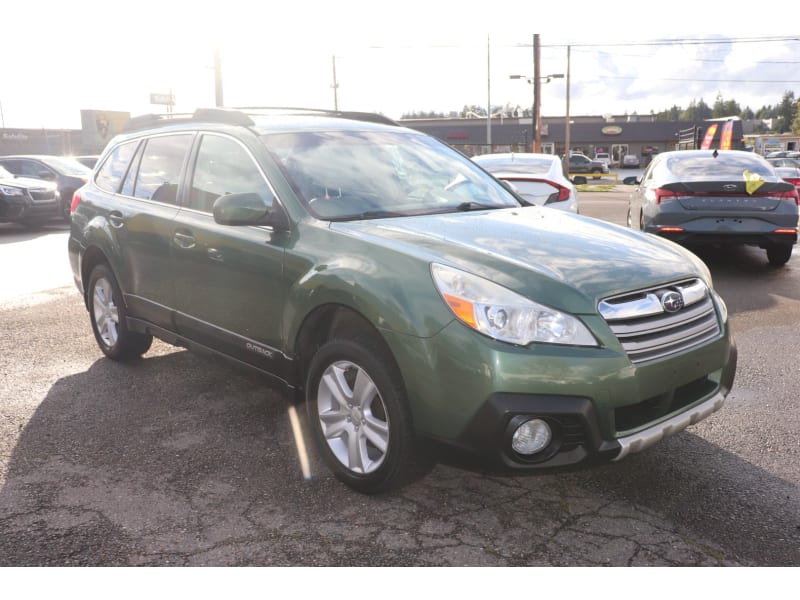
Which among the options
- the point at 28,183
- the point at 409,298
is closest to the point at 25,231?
the point at 28,183

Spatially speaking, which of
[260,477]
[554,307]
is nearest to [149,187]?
[260,477]

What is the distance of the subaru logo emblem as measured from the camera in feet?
10.4

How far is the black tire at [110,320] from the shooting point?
5.28 m

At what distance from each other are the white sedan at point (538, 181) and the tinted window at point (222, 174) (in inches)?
201

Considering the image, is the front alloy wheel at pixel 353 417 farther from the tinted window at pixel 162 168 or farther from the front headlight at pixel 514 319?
the tinted window at pixel 162 168

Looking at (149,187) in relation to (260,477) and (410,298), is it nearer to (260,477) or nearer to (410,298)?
(260,477)

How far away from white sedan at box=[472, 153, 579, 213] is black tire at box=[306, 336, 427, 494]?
591 centimetres

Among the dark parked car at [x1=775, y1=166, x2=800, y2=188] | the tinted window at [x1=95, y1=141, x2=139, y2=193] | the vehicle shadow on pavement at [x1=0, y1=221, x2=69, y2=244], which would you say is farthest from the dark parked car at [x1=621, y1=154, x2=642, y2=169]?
the tinted window at [x1=95, y1=141, x2=139, y2=193]

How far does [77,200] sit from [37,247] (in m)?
7.81

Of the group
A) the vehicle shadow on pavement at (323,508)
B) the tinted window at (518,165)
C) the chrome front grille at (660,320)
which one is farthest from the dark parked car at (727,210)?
the chrome front grille at (660,320)

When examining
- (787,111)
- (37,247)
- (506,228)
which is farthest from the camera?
(787,111)

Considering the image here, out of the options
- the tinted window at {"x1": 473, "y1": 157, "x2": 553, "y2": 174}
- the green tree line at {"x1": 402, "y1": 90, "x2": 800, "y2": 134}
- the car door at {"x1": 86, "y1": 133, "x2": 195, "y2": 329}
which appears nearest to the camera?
the car door at {"x1": 86, "y1": 133, "x2": 195, "y2": 329}

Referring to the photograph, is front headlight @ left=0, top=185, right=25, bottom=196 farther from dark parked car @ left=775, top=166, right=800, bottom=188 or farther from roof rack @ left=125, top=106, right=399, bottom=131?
dark parked car @ left=775, top=166, right=800, bottom=188

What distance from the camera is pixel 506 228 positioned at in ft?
12.1
